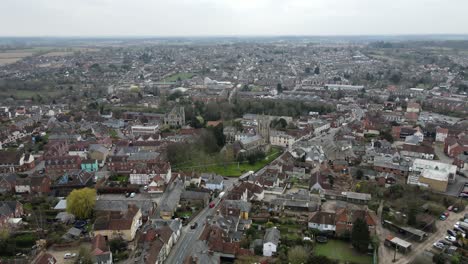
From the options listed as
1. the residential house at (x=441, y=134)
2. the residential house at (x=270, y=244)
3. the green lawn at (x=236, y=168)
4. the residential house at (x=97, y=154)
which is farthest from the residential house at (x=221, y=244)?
the residential house at (x=441, y=134)

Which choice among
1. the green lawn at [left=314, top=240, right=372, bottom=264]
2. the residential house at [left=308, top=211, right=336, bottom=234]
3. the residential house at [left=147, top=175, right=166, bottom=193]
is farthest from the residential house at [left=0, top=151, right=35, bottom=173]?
the green lawn at [left=314, top=240, right=372, bottom=264]

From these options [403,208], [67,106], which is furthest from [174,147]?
[67,106]

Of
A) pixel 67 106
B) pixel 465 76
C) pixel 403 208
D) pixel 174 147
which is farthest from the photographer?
pixel 465 76

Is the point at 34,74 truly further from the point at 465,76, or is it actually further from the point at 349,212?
the point at 465,76

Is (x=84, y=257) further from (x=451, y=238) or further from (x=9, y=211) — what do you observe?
(x=451, y=238)

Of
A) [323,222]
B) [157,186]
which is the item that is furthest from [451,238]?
[157,186]

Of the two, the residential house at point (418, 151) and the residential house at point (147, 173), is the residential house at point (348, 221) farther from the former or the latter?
the residential house at point (418, 151)

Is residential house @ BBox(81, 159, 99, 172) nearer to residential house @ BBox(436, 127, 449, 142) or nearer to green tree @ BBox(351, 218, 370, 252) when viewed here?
green tree @ BBox(351, 218, 370, 252)
